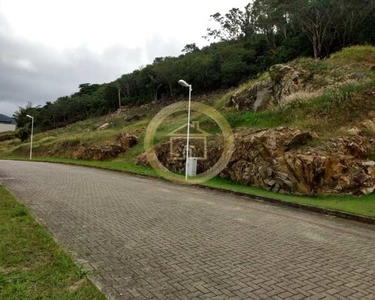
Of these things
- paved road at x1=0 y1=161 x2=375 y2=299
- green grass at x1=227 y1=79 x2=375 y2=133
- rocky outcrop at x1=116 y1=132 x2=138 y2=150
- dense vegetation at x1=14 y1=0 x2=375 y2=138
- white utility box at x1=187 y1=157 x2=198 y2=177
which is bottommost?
paved road at x1=0 y1=161 x2=375 y2=299

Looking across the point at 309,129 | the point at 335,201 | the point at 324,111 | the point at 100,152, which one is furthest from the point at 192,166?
the point at 100,152

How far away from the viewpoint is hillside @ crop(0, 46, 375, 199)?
12.5 metres

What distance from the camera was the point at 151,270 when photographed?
15.7 ft

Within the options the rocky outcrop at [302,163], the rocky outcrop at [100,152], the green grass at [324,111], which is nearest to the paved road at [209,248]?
the rocky outcrop at [302,163]

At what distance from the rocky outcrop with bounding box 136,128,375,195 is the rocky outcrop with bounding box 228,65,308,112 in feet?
21.1

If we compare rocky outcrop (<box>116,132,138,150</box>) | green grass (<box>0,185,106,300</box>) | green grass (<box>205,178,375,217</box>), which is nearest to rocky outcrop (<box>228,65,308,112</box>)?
green grass (<box>205,178,375,217</box>)

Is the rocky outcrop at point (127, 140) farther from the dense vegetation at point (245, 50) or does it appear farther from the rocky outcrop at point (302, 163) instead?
the dense vegetation at point (245, 50)

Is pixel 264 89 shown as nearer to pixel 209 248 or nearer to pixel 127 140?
pixel 127 140

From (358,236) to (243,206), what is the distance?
3778mm

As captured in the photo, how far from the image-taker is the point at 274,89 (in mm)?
22891

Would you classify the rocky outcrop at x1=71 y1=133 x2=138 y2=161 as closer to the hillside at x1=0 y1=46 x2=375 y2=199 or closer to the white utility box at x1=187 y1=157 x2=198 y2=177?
the hillside at x1=0 y1=46 x2=375 y2=199

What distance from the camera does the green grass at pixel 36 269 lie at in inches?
152

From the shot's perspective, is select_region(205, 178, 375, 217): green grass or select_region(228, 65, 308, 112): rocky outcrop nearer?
select_region(205, 178, 375, 217): green grass

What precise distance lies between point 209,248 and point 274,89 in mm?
18831
